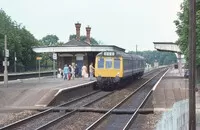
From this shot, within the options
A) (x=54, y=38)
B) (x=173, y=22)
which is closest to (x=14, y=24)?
(x=173, y=22)

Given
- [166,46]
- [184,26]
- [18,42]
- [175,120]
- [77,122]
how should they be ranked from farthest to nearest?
[18,42] → [166,46] → [184,26] → [77,122] → [175,120]

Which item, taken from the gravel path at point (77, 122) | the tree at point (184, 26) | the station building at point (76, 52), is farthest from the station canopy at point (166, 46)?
the gravel path at point (77, 122)

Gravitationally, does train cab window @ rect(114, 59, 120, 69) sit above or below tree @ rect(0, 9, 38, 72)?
below

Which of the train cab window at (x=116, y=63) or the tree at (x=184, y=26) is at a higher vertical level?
the tree at (x=184, y=26)

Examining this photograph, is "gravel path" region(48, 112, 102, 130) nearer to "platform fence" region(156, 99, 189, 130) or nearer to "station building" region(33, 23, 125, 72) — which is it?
"platform fence" region(156, 99, 189, 130)

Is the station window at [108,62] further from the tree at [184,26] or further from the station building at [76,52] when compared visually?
the station building at [76,52]

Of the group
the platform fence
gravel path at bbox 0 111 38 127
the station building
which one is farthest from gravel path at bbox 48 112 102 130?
the station building

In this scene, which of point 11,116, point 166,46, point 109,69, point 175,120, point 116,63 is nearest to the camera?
point 175,120

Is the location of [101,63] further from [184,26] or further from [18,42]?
[18,42]

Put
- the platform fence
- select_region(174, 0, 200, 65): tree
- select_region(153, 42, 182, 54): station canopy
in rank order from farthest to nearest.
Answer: select_region(153, 42, 182, 54): station canopy < select_region(174, 0, 200, 65): tree < the platform fence

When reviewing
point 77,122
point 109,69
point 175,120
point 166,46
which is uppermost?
point 166,46

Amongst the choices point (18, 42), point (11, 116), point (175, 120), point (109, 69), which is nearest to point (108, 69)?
point (109, 69)

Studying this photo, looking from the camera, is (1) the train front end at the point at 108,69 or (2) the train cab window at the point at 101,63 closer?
(1) the train front end at the point at 108,69

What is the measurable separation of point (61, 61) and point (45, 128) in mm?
35539
